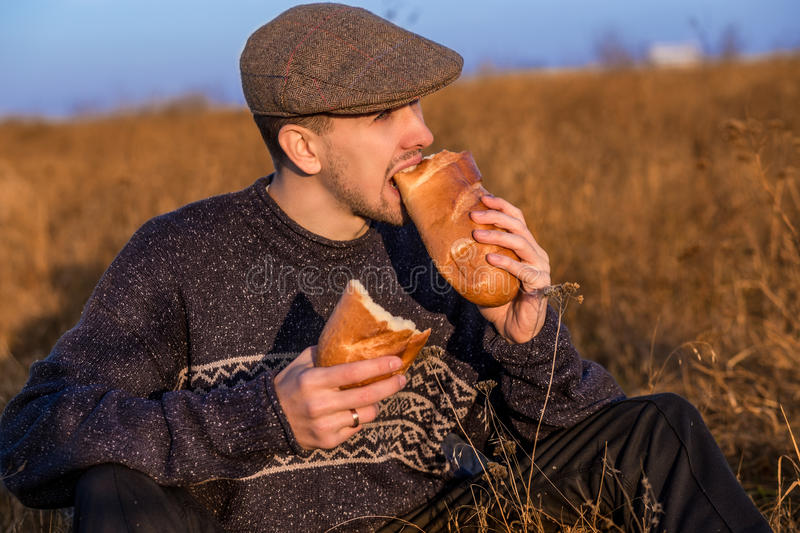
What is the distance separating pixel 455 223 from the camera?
2.26 m

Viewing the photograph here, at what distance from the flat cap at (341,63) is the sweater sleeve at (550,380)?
0.85 meters

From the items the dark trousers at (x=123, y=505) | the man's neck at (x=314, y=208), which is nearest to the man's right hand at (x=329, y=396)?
the dark trousers at (x=123, y=505)

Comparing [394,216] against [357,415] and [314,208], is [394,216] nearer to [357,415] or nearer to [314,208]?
[314,208]

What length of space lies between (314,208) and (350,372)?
2.88 feet

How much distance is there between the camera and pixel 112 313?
2252 mm

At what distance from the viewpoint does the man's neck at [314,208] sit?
8.39 feet

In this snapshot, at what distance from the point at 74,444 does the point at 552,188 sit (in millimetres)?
5014

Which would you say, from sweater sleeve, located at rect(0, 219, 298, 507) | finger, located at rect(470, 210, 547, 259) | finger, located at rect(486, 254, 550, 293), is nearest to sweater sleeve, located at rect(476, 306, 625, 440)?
finger, located at rect(486, 254, 550, 293)

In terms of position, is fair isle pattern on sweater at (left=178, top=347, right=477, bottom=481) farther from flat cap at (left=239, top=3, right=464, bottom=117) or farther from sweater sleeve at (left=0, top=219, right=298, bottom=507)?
flat cap at (left=239, top=3, right=464, bottom=117)

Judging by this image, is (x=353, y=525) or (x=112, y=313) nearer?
(x=112, y=313)

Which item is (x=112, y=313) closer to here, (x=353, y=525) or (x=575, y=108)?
(x=353, y=525)

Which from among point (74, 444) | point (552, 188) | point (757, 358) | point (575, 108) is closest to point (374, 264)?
point (74, 444)

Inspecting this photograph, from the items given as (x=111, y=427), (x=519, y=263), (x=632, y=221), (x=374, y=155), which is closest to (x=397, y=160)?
(x=374, y=155)

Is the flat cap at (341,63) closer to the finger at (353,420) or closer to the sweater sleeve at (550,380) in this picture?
the sweater sleeve at (550,380)
